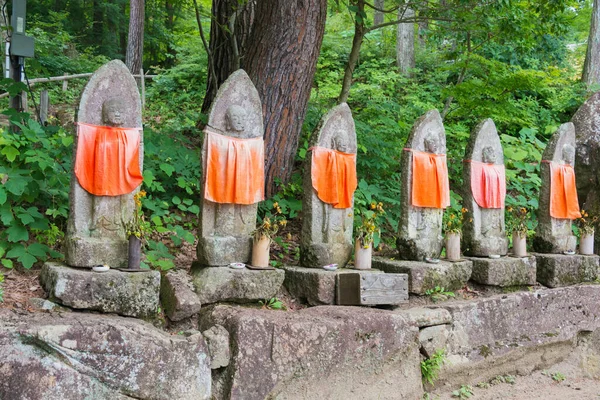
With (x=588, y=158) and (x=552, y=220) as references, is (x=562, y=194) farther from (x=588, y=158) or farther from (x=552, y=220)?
(x=588, y=158)

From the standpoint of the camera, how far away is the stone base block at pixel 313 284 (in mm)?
4570

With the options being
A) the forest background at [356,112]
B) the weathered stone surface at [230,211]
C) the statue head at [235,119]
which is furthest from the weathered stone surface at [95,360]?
the statue head at [235,119]

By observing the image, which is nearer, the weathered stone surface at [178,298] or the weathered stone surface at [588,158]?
the weathered stone surface at [178,298]

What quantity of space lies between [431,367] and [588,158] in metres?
4.17

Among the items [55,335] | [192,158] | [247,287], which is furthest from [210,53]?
[55,335]

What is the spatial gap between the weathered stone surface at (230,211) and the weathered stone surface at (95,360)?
2.69 ft

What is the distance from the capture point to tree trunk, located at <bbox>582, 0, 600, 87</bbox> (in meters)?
12.0

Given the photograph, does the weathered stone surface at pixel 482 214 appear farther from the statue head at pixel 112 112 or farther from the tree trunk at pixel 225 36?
the statue head at pixel 112 112

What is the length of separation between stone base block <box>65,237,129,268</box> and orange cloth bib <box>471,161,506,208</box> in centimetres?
342

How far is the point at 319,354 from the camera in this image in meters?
4.07

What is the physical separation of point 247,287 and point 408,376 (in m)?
1.47

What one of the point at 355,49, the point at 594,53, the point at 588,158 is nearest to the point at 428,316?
the point at 355,49

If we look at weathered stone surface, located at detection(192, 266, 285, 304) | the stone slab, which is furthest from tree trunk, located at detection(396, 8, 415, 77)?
weathered stone surface, located at detection(192, 266, 285, 304)

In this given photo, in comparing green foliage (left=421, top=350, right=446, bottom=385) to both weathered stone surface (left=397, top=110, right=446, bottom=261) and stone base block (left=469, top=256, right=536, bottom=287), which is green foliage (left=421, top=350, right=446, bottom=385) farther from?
stone base block (left=469, top=256, right=536, bottom=287)
